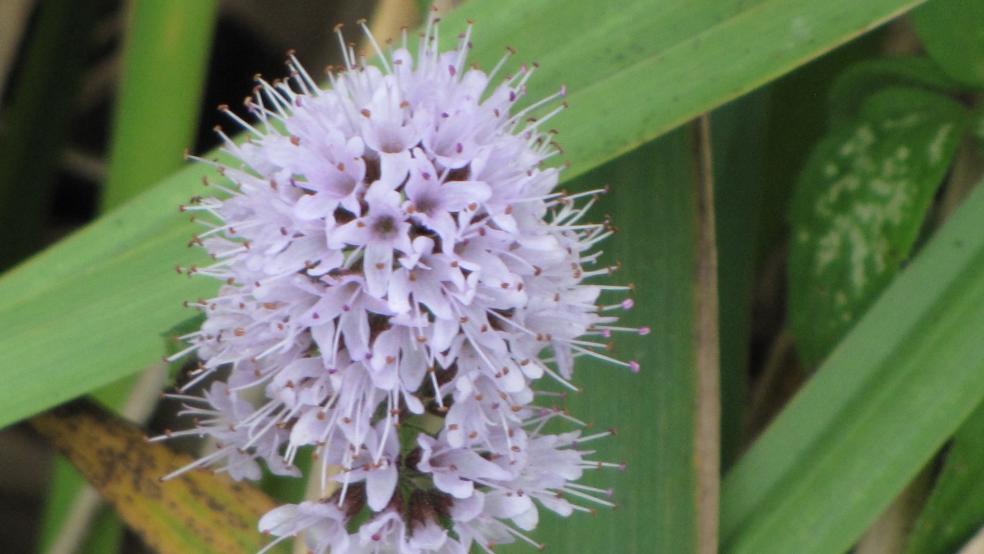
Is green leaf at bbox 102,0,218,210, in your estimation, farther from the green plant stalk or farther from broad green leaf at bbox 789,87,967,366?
broad green leaf at bbox 789,87,967,366

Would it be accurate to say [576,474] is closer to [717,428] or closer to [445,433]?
[445,433]

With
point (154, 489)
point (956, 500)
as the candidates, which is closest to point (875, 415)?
point (956, 500)

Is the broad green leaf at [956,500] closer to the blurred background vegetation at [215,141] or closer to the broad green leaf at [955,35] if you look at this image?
the blurred background vegetation at [215,141]

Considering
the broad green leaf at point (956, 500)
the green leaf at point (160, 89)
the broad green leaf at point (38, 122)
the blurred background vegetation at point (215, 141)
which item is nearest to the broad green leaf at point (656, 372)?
the blurred background vegetation at point (215, 141)

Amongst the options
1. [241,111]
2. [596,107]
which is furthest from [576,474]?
[241,111]

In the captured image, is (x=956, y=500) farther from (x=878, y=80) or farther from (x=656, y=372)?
(x=878, y=80)
